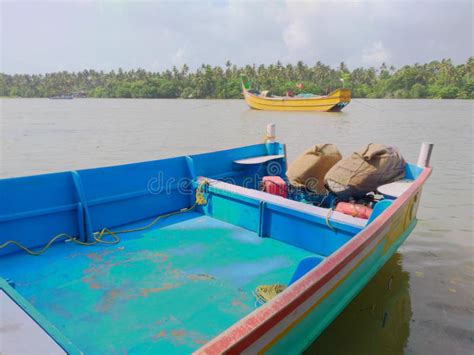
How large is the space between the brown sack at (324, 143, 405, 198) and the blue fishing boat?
22cm

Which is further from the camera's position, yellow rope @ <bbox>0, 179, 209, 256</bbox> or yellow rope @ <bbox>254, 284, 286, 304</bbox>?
yellow rope @ <bbox>0, 179, 209, 256</bbox>

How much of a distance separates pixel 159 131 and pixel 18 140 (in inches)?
246

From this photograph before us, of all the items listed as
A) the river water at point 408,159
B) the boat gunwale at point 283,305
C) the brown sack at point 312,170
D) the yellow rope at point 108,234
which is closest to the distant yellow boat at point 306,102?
the river water at point 408,159

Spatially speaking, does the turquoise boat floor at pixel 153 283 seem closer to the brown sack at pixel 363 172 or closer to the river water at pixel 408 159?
the river water at pixel 408 159

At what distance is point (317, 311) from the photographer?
186cm

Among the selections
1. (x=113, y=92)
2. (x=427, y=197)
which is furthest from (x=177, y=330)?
(x=113, y=92)

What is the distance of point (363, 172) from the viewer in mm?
3988

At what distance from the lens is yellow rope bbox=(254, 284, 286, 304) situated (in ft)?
8.66

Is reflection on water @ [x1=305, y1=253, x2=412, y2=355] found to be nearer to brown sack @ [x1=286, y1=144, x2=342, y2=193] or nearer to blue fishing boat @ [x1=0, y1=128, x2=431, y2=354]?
blue fishing boat @ [x1=0, y1=128, x2=431, y2=354]

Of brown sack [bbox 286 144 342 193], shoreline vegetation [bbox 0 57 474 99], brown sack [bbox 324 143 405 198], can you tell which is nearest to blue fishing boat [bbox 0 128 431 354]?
brown sack [bbox 324 143 405 198]

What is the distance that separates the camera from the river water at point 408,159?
3.28 m

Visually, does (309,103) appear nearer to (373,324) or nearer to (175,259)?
(373,324)

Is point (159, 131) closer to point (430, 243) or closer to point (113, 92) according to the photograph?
point (430, 243)

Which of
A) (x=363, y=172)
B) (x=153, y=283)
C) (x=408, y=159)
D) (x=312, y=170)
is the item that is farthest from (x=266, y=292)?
(x=408, y=159)
